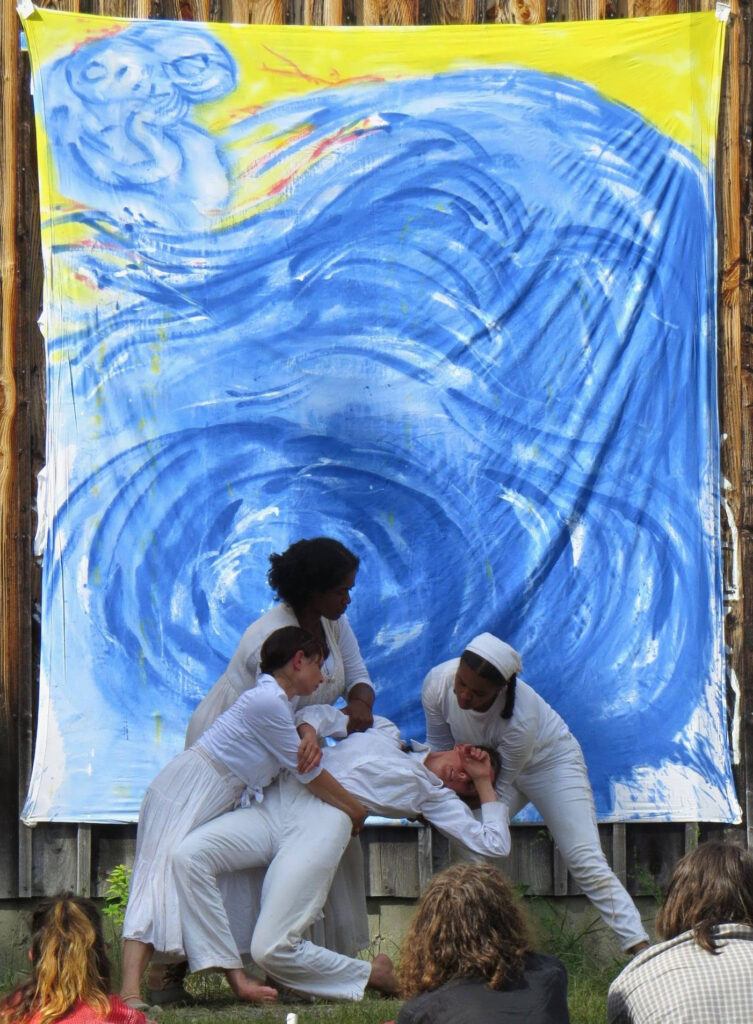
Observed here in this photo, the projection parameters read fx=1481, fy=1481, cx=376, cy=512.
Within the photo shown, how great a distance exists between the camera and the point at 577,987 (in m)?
5.71

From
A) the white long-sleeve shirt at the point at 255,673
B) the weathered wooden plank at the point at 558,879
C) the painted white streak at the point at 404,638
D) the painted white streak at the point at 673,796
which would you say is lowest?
the weathered wooden plank at the point at 558,879

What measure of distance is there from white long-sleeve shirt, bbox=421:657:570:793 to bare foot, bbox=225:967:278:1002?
1327 mm

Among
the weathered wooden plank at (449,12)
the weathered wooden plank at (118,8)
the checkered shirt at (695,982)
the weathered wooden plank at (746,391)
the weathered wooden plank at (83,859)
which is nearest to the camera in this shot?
the checkered shirt at (695,982)

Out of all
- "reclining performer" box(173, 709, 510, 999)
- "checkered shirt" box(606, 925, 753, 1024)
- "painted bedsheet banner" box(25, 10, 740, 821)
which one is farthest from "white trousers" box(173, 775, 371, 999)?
"checkered shirt" box(606, 925, 753, 1024)

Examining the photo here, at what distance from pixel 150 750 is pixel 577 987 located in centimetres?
→ 218

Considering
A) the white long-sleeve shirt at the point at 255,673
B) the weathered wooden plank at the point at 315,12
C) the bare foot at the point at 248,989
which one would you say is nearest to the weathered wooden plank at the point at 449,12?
the weathered wooden plank at the point at 315,12

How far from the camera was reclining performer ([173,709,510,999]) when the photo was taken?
17.3 ft

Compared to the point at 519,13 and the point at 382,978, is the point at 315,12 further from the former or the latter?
the point at 382,978

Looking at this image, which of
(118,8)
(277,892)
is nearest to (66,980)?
(277,892)

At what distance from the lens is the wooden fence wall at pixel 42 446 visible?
22.2ft

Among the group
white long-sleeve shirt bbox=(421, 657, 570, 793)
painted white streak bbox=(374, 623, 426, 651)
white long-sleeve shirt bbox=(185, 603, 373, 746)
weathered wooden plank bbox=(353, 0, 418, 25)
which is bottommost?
white long-sleeve shirt bbox=(421, 657, 570, 793)

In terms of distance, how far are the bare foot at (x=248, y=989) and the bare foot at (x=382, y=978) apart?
1.20ft

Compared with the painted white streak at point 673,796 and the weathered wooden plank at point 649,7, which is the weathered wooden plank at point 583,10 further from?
the painted white streak at point 673,796

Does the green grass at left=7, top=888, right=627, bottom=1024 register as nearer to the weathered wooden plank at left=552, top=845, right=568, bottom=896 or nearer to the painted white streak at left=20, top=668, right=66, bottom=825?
the weathered wooden plank at left=552, top=845, right=568, bottom=896
